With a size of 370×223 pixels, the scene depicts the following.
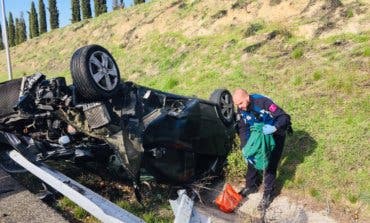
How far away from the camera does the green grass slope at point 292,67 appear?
6.85 m

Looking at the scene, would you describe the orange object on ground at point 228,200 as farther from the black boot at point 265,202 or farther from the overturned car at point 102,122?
the overturned car at point 102,122

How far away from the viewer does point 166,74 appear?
13773mm

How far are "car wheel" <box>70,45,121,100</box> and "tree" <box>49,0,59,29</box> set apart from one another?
53.5 metres

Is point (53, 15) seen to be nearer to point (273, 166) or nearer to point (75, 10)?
point (75, 10)

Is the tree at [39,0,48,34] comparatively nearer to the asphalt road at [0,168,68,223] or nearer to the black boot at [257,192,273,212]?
the asphalt road at [0,168,68,223]

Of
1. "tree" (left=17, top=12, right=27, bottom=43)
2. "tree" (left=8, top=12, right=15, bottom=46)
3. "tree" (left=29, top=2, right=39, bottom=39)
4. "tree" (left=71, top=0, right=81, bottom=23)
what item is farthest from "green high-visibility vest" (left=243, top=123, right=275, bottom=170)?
"tree" (left=8, top=12, right=15, bottom=46)

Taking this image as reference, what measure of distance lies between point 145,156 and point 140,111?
19.8 inches

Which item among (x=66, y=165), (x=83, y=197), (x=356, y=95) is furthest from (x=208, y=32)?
(x=83, y=197)

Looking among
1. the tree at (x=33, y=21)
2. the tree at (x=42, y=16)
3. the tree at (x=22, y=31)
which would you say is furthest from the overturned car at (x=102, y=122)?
the tree at (x=22, y=31)

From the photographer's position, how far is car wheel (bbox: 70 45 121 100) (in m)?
5.04

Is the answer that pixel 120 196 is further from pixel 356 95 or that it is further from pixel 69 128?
pixel 356 95

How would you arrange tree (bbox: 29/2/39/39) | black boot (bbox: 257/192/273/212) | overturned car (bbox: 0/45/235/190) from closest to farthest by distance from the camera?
1. overturned car (bbox: 0/45/235/190)
2. black boot (bbox: 257/192/273/212)
3. tree (bbox: 29/2/39/39)

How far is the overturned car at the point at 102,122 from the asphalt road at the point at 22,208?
572 millimetres

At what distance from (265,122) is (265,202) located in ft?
3.32
